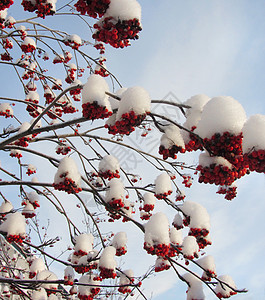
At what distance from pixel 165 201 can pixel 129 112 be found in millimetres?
2152

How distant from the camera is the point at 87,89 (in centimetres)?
225

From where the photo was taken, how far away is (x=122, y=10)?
232 centimetres

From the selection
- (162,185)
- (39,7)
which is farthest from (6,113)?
(162,185)

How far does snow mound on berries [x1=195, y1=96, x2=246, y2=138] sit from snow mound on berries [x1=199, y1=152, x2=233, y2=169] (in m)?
0.25

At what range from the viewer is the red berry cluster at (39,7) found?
3.43 m

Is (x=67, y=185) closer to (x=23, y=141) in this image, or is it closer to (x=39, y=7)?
(x=23, y=141)

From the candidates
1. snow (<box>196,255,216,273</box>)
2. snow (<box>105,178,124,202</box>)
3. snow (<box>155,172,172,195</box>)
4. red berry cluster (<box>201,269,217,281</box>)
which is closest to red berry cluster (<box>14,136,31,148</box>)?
snow (<box>105,178,124,202</box>)

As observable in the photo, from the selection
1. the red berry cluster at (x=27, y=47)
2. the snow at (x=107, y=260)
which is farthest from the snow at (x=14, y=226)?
the red berry cluster at (x=27, y=47)

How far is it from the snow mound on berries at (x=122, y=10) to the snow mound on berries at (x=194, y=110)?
893 mm

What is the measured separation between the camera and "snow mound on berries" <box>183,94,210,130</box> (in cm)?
236

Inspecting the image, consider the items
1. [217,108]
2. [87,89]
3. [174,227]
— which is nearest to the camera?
[217,108]

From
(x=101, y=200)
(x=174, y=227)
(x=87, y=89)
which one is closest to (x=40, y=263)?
(x=101, y=200)

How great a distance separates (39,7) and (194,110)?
261cm

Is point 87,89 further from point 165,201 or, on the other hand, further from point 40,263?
point 40,263
